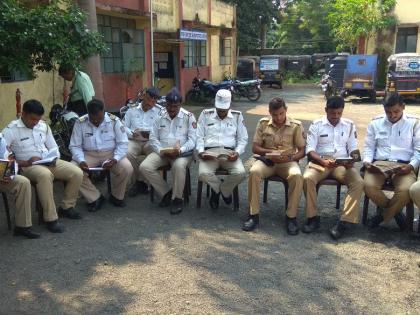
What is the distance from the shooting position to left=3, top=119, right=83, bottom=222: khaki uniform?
4.60m

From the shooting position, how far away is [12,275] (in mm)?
3748

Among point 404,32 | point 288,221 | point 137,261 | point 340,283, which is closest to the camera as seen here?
point 340,283

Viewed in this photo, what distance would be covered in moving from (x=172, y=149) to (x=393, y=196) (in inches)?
93.4

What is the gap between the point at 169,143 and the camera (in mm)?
5629

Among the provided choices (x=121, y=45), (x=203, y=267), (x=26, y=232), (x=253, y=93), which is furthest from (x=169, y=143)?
(x=253, y=93)

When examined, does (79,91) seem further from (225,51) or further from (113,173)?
(225,51)

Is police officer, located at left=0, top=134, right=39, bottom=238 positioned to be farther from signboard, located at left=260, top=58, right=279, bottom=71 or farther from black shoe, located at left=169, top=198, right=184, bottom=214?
signboard, located at left=260, top=58, right=279, bottom=71

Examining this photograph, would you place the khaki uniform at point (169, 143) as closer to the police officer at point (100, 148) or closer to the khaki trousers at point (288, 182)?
the police officer at point (100, 148)

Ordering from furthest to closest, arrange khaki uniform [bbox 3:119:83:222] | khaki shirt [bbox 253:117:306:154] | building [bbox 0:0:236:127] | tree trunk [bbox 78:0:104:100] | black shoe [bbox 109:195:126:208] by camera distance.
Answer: building [bbox 0:0:236:127]
tree trunk [bbox 78:0:104:100]
black shoe [bbox 109:195:126:208]
khaki shirt [bbox 253:117:306:154]
khaki uniform [bbox 3:119:83:222]

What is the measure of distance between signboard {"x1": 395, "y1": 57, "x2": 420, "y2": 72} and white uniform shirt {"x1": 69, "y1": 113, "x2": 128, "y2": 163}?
14.5m

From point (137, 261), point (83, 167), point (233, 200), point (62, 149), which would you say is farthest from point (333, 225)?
point (62, 149)

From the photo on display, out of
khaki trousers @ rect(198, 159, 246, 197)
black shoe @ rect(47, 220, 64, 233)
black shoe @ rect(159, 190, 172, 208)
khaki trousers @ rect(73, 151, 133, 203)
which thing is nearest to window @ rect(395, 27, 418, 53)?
khaki trousers @ rect(198, 159, 246, 197)

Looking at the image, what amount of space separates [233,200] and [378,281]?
2.04 m

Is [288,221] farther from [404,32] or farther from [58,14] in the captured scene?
[404,32]
